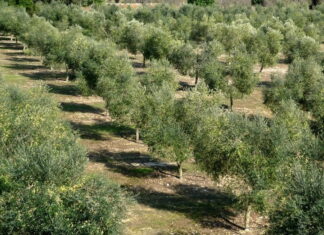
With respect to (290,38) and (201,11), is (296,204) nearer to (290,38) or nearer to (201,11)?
(290,38)

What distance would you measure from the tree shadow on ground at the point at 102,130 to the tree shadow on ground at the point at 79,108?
5.52 m

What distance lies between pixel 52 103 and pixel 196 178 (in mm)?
16413

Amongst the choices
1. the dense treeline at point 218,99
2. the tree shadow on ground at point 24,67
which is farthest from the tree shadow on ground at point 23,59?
the tree shadow on ground at point 24,67

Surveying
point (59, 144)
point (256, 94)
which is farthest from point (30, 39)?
point (59, 144)

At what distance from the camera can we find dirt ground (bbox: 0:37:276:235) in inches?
1351

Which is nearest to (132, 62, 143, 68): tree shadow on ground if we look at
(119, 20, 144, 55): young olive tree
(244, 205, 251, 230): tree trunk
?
(119, 20, 144, 55): young olive tree

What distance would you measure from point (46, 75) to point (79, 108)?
2287 centimetres

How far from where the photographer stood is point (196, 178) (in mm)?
43719

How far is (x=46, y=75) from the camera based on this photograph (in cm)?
8425

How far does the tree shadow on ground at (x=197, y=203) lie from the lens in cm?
3555

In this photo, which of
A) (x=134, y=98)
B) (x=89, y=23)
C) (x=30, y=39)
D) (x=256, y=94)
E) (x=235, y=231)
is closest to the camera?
(x=235, y=231)

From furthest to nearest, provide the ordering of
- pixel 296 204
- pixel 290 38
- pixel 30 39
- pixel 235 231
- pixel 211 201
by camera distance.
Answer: pixel 290 38, pixel 30 39, pixel 211 201, pixel 235 231, pixel 296 204

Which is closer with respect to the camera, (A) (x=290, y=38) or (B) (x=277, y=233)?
(B) (x=277, y=233)

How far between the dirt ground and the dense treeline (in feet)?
10.0
